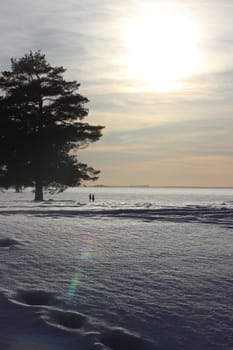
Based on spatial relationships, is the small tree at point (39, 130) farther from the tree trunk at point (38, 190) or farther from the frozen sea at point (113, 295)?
the frozen sea at point (113, 295)

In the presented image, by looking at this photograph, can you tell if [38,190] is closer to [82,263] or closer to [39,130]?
[39,130]

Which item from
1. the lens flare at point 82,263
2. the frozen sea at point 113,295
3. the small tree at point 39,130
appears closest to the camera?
the frozen sea at point 113,295

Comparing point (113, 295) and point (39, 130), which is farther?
point (39, 130)

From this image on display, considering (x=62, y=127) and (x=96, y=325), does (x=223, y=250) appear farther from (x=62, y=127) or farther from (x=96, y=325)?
(x=62, y=127)

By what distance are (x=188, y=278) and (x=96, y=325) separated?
1936 mm

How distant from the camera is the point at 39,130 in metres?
34.5

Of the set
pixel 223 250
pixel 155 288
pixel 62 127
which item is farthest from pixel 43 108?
pixel 155 288

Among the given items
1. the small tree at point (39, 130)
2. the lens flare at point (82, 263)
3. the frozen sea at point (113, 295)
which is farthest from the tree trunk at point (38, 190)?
the frozen sea at point (113, 295)

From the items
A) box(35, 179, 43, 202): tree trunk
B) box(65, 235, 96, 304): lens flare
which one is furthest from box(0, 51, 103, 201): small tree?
box(65, 235, 96, 304): lens flare

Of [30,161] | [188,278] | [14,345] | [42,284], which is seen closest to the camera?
[14,345]

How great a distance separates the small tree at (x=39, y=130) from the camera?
34156 mm

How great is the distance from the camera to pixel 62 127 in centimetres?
3488

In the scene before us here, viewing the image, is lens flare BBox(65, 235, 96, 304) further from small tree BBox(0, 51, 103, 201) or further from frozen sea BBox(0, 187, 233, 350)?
small tree BBox(0, 51, 103, 201)

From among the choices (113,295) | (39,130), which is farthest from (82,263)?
(39,130)
